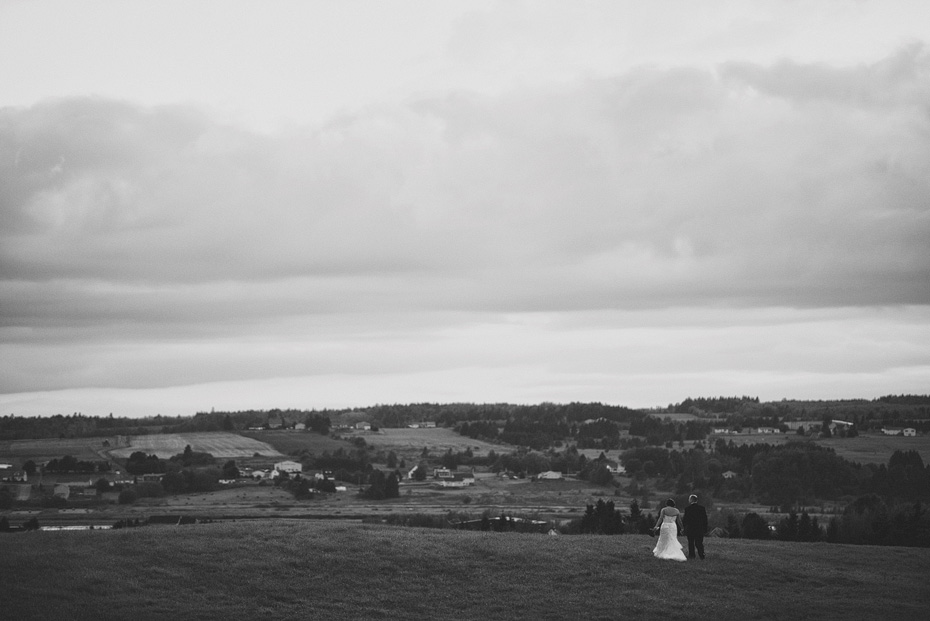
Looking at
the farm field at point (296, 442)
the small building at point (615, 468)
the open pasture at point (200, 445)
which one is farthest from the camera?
the farm field at point (296, 442)

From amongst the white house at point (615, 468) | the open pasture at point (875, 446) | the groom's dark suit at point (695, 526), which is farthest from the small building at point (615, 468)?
the groom's dark suit at point (695, 526)

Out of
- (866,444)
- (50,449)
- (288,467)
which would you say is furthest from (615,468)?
(50,449)

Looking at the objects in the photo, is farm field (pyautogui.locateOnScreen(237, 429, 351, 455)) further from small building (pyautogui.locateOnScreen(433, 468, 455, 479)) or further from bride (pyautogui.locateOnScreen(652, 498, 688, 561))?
bride (pyautogui.locateOnScreen(652, 498, 688, 561))

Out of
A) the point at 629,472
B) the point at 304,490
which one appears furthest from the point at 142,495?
the point at 629,472

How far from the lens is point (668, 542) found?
34.2 m

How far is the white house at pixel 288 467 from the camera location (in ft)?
465

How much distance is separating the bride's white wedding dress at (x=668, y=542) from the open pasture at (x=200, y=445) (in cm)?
12672

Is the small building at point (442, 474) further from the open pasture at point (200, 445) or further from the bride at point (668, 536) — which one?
the bride at point (668, 536)

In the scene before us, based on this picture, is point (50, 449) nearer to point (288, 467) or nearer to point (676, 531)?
point (288, 467)

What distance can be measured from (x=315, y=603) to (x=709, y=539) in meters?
17.5

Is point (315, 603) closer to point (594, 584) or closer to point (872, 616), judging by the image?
point (594, 584)

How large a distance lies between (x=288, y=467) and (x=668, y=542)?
4589 inches

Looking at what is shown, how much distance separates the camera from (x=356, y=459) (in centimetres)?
15788

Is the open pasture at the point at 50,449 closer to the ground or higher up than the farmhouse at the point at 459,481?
higher up
